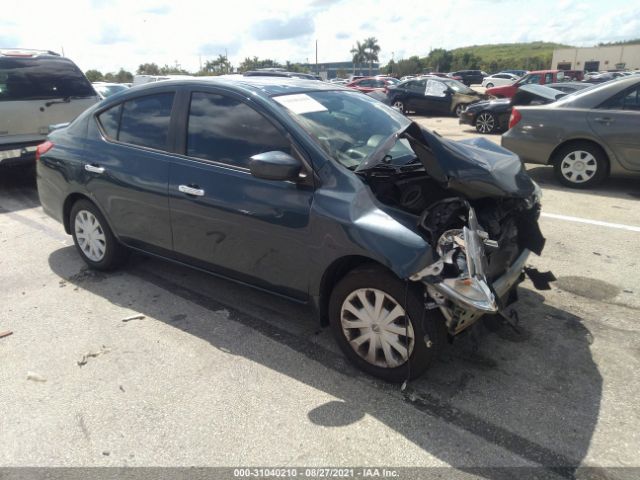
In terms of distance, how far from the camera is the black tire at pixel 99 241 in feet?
14.3

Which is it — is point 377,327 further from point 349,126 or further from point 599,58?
point 599,58

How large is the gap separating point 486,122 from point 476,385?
11.4 m

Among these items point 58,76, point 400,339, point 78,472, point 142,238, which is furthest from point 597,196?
point 58,76

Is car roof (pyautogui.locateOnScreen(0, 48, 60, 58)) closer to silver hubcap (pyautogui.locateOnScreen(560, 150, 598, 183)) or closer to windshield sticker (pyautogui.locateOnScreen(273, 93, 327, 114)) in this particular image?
windshield sticker (pyautogui.locateOnScreen(273, 93, 327, 114))

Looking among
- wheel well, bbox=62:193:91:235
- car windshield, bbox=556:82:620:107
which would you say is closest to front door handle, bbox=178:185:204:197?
wheel well, bbox=62:193:91:235

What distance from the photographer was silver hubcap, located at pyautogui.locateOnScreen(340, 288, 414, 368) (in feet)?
9.01

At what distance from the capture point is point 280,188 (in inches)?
122

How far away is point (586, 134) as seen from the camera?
22.1 feet

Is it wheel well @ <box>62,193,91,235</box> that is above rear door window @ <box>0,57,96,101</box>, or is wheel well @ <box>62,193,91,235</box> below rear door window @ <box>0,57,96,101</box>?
below

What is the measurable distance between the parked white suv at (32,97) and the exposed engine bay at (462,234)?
6467 mm

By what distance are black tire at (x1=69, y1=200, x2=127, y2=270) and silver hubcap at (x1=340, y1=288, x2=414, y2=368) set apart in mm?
2479

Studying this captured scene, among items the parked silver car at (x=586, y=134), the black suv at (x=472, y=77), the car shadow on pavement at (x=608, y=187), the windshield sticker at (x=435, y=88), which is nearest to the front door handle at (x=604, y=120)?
the parked silver car at (x=586, y=134)

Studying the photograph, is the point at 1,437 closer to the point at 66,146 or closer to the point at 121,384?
the point at 121,384

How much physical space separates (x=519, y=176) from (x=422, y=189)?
0.72m
